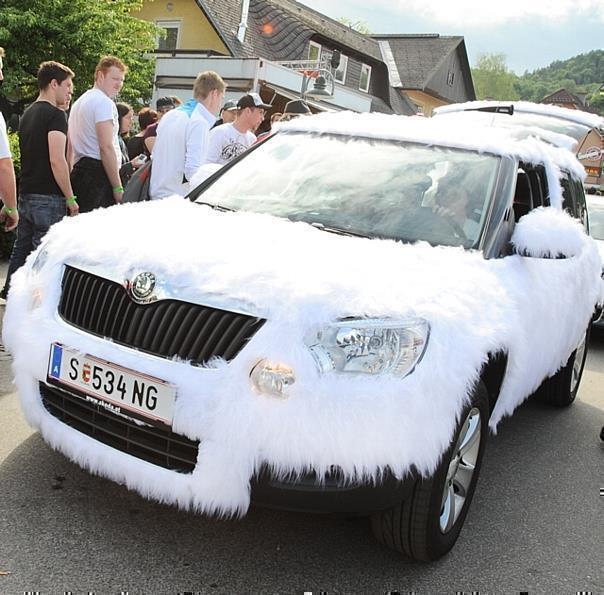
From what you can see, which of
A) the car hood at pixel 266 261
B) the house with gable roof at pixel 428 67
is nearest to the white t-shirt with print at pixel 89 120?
the car hood at pixel 266 261

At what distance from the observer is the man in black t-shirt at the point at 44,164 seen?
19.6 ft

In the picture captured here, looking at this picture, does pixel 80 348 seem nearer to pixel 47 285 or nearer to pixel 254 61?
pixel 47 285

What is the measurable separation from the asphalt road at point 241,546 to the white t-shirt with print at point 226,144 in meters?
3.71

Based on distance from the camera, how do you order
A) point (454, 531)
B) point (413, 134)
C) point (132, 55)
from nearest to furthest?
point (454, 531) → point (413, 134) → point (132, 55)

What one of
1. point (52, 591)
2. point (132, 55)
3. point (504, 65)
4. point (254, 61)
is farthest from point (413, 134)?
point (504, 65)

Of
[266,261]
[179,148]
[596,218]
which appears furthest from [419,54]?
[266,261]

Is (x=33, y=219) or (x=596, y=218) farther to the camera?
(x=596, y=218)

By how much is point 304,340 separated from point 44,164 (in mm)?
4136

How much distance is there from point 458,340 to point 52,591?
164cm

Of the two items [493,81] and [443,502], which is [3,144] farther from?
[493,81]

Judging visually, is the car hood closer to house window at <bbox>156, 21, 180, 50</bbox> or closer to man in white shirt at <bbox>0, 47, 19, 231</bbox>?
man in white shirt at <bbox>0, 47, 19, 231</bbox>

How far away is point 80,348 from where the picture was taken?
2953 mm

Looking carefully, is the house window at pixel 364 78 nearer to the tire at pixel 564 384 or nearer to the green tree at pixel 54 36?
the green tree at pixel 54 36

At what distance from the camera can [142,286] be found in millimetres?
2920
